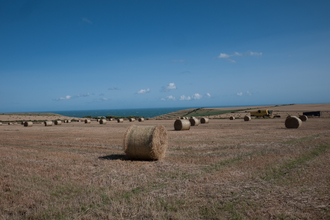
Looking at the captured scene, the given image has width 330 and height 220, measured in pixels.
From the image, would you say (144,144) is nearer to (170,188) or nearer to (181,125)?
(170,188)

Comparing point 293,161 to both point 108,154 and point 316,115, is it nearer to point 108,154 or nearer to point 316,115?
point 108,154

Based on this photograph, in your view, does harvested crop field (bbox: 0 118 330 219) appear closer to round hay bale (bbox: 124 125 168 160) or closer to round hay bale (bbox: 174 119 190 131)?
round hay bale (bbox: 124 125 168 160)

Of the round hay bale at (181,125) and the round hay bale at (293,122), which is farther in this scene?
the round hay bale at (181,125)

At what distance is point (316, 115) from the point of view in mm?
46781

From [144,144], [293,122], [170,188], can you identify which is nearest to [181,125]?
[293,122]

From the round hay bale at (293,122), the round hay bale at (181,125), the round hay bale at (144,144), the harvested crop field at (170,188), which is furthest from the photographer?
the round hay bale at (181,125)

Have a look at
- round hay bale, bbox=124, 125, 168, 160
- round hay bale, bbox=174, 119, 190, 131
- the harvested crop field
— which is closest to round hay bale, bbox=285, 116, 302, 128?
round hay bale, bbox=174, 119, 190, 131

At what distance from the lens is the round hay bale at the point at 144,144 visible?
35.4 feet

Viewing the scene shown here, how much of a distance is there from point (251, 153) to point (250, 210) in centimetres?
674

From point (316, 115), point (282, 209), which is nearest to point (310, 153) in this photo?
point (282, 209)

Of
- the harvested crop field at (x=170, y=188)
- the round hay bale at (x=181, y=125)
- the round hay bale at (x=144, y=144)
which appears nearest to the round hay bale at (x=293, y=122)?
the round hay bale at (x=181, y=125)

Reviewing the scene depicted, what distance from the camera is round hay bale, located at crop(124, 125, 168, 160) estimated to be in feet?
35.4

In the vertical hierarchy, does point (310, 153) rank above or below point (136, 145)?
below

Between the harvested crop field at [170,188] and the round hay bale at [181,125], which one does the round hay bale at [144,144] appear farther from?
the round hay bale at [181,125]
